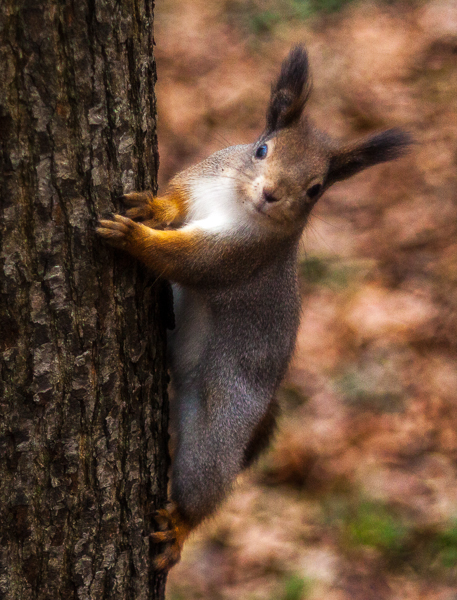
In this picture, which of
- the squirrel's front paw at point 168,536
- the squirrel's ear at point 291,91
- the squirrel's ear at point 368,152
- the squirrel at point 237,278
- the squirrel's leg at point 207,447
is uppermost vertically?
the squirrel's ear at point 291,91

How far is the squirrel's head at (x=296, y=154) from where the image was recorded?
2.49m

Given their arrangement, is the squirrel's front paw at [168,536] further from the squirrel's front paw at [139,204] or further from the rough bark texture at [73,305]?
the squirrel's front paw at [139,204]

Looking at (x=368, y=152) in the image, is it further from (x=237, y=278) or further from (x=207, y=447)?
(x=207, y=447)

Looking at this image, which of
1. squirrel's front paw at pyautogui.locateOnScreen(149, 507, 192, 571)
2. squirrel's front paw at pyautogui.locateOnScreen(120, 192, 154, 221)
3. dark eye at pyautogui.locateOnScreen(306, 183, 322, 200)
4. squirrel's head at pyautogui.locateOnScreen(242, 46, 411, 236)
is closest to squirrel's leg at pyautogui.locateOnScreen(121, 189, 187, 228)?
squirrel's front paw at pyautogui.locateOnScreen(120, 192, 154, 221)

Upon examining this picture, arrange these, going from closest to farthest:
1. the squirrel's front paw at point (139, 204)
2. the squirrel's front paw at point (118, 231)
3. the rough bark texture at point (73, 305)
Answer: the rough bark texture at point (73, 305)
the squirrel's front paw at point (118, 231)
the squirrel's front paw at point (139, 204)

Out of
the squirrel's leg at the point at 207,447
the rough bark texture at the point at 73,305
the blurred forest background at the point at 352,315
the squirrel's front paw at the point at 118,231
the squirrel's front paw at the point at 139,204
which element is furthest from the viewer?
the blurred forest background at the point at 352,315

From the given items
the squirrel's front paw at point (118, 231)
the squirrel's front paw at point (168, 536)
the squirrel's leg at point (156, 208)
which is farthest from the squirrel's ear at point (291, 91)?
the squirrel's front paw at point (168, 536)

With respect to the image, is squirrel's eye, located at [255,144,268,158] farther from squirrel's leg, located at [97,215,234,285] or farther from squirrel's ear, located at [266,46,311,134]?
squirrel's leg, located at [97,215,234,285]

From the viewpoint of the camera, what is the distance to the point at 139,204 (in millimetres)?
2094

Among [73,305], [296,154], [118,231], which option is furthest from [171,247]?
[296,154]

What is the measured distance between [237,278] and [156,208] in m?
0.43

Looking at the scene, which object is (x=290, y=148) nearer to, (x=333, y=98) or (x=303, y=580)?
(x=303, y=580)

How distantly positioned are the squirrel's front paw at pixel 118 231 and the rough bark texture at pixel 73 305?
0.03 metres

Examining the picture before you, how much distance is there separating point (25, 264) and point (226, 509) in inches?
117
